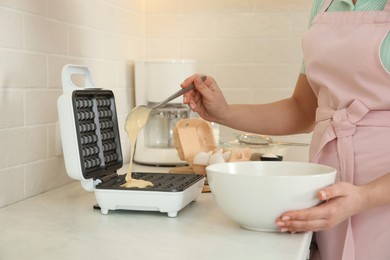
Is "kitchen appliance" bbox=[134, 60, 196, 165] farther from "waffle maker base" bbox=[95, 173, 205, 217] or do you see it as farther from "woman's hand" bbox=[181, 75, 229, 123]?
"waffle maker base" bbox=[95, 173, 205, 217]

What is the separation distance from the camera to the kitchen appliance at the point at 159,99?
1982 millimetres

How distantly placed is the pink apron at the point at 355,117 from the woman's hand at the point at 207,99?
0.27 metres

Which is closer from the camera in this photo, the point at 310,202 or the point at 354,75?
the point at 310,202

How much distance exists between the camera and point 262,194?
1.05m

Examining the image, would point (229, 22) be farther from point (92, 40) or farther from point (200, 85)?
point (200, 85)

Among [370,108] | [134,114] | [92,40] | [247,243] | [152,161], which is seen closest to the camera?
[247,243]

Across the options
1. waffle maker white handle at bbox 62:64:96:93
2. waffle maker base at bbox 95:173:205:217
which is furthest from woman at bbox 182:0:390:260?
waffle maker white handle at bbox 62:64:96:93

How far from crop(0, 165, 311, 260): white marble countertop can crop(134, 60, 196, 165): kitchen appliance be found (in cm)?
67

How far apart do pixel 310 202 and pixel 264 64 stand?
1182mm

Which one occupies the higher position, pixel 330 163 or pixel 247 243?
pixel 330 163

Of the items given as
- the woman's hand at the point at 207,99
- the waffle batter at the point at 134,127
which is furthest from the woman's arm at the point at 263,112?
the waffle batter at the point at 134,127

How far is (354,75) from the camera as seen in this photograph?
4.03 feet

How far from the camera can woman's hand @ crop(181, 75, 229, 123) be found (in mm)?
1455

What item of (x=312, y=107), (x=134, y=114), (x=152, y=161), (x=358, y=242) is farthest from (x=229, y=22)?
(x=358, y=242)
